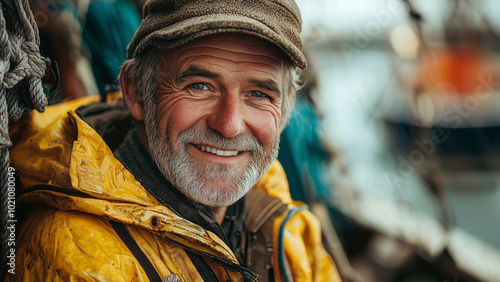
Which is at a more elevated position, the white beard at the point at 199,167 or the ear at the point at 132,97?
the ear at the point at 132,97

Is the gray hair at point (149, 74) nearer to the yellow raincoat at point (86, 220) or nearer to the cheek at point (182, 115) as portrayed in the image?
the cheek at point (182, 115)

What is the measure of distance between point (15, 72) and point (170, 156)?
513 mm

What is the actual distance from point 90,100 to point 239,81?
91 centimetres

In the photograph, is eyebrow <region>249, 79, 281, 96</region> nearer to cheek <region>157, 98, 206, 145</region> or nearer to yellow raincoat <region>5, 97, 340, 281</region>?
cheek <region>157, 98, 206, 145</region>

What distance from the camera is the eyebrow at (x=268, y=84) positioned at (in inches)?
48.6

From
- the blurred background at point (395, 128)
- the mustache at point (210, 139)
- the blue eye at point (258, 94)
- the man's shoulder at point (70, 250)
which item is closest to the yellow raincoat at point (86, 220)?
the man's shoulder at point (70, 250)

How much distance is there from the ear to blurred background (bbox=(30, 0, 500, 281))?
0.76 metres

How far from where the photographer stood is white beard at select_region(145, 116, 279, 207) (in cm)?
123

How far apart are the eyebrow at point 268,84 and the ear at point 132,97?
1.51 ft

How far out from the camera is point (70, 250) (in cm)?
95
